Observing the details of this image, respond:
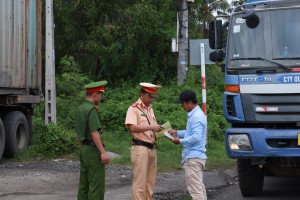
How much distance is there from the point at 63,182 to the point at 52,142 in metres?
3.43

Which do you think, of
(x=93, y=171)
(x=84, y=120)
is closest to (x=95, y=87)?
(x=84, y=120)

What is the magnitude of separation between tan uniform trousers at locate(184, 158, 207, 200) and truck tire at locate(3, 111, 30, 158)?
272 inches

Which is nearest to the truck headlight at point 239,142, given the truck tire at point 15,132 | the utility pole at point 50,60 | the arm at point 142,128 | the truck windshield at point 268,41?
the truck windshield at point 268,41

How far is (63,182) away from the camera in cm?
1060

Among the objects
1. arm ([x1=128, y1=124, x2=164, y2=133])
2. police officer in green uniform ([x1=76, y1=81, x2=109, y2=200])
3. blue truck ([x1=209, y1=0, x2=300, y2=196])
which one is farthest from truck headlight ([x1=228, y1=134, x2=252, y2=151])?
police officer in green uniform ([x1=76, y1=81, x2=109, y2=200])

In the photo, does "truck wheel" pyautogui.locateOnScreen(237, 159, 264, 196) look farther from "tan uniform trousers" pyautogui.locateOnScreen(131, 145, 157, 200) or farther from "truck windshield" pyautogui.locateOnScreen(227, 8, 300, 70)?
"tan uniform trousers" pyautogui.locateOnScreen(131, 145, 157, 200)

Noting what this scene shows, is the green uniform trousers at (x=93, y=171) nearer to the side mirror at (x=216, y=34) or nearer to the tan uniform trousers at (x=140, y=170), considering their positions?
the tan uniform trousers at (x=140, y=170)

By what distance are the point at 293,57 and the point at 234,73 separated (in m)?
0.86

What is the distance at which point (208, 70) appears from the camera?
24.7 m

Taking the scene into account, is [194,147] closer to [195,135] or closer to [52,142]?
[195,135]

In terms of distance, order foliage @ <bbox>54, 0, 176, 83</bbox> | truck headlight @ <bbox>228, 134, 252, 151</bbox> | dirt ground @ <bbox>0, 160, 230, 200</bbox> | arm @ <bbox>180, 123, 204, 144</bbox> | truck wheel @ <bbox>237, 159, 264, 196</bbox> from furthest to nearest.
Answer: foliage @ <bbox>54, 0, 176, 83</bbox>
dirt ground @ <bbox>0, 160, 230, 200</bbox>
truck wheel @ <bbox>237, 159, 264, 196</bbox>
truck headlight @ <bbox>228, 134, 252, 151</bbox>
arm @ <bbox>180, 123, 204, 144</bbox>

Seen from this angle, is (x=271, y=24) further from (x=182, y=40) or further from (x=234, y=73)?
(x=182, y=40)

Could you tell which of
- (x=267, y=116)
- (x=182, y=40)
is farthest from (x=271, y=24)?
(x=182, y=40)

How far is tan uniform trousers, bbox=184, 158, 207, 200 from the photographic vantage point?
7.17 meters
